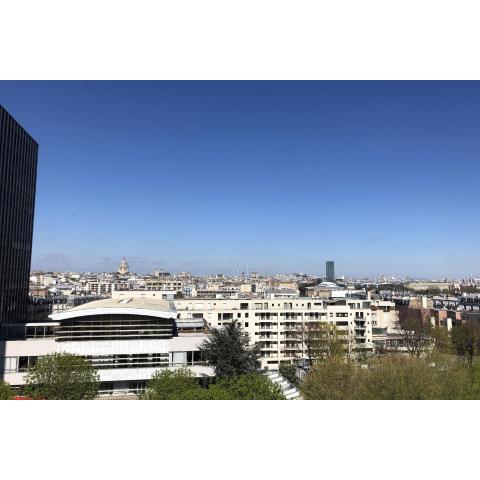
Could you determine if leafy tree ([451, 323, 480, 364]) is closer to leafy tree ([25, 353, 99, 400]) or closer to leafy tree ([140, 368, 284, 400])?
leafy tree ([140, 368, 284, 400])

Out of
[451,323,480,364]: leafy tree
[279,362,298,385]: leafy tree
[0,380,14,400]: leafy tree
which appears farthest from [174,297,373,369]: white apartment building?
[0,380,14,400]: leafy tree

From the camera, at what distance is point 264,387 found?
5.18 m

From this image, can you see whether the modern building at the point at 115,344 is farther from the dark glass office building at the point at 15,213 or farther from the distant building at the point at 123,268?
the distant building at the point at 123,268

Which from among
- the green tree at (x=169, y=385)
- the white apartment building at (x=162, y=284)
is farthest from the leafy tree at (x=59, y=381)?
the white apartment building at (x=162, y=284)

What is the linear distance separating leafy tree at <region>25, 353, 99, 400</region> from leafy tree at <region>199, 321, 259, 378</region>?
2.40m

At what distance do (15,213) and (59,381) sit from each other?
10.3 meters

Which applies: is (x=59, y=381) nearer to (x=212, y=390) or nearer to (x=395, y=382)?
(x=212, y=390)

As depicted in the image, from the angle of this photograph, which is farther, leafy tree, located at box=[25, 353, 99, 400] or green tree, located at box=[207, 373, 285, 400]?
leafy tree, located at box=[25, 353, 99, 400]

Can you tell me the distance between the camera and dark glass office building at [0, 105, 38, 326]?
1315 cm

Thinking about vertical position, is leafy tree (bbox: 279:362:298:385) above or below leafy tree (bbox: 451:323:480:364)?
below

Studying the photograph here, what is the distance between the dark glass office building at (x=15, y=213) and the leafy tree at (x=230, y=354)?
824 centimetres

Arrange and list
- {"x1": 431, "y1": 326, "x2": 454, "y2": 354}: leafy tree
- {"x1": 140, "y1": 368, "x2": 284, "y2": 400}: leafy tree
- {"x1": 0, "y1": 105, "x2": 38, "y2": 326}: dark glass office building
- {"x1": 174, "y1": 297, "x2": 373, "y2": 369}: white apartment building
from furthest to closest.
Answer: {"x1": 174, "y1": 297, "x2": 373, "y2": 369}: white apartment building → {"x1": 431, "y1": 326, "x2": 454, "y2": 354}: leafy tree → {"x1": 0, "y1": 105, "x2": 38, "y2": 326}: dark glass office building → {"x1": 140, "y1": 368, "x2": 284, "y2": 400}: leafy tree
